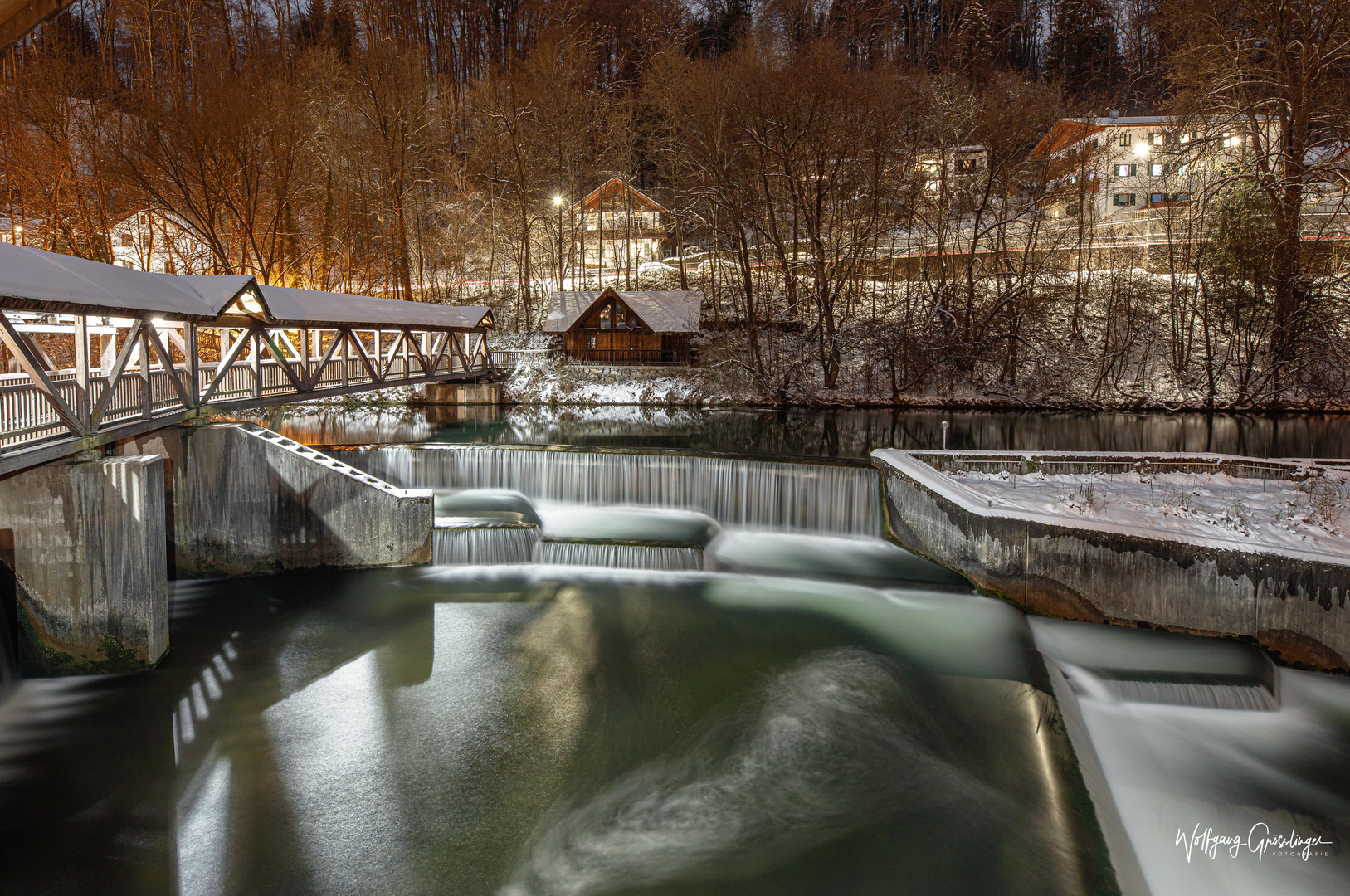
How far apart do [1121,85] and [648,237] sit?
1559 inches

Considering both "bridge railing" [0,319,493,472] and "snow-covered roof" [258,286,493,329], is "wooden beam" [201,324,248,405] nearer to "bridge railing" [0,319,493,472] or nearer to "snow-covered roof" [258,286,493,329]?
"bridge railing" [0,319,493,472]

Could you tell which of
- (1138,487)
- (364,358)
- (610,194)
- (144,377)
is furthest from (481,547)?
(610,194)

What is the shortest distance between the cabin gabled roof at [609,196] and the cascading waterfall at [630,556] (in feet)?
121

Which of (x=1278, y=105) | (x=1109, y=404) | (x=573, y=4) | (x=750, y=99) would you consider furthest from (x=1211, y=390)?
(x=573, y=4)

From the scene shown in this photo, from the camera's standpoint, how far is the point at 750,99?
3694 cm

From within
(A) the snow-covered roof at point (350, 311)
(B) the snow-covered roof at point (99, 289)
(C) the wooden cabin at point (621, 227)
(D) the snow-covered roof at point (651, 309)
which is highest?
(C) the wooden cabin at point (621, 227)

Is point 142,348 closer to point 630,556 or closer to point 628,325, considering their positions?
point 630,556

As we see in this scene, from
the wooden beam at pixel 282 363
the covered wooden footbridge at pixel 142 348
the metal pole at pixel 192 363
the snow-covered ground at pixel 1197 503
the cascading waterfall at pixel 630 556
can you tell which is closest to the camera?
the covered wooden footbridge at pixel 142 348

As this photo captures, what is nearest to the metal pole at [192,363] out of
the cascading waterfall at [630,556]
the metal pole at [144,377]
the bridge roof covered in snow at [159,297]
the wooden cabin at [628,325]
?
the bridge roof covered in snow at [159,297]

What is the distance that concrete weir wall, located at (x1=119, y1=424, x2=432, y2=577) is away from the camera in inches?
634

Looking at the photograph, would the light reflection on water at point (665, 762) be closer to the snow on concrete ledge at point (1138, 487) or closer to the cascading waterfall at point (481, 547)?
the snow on concrete ledge at point (1138, 487)

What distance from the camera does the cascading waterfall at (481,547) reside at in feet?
55.2

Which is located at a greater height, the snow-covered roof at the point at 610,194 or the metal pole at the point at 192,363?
the snow-covered roof at the point at 610,194

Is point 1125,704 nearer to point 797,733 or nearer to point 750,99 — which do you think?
point 797,733
